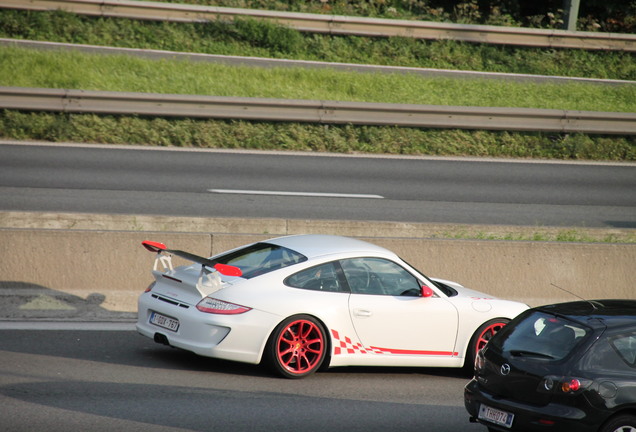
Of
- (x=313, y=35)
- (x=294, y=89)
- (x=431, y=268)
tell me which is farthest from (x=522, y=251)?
(x=313, y=35)

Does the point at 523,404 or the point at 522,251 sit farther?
the point at 522,251

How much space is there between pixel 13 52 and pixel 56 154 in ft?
15.5

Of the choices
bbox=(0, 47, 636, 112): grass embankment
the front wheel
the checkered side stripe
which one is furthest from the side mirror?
bbox=(0, 47, 636, 112): grass embankment

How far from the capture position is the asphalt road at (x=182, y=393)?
22.4 feet

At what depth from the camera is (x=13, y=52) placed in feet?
66.2

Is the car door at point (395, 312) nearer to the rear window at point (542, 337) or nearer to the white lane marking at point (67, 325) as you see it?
the rear window at point (542, 337)

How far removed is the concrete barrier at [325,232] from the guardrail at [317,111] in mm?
6763

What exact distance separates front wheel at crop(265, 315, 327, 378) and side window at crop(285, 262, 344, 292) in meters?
0.37

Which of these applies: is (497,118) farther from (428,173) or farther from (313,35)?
(313,35)

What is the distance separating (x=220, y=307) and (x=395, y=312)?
1758mm

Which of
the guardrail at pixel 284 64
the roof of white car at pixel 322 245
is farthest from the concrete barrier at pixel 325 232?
the guardrail at pixel 284 64

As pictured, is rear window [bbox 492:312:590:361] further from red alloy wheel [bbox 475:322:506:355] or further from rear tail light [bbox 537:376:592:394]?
red alloy wheel [bbox 475:322:506:355]

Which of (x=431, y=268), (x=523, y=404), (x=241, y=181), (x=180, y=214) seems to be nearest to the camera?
(x=523, y=404)

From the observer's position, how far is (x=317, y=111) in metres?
18.7
